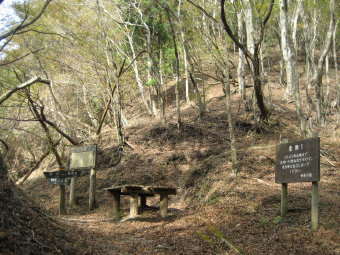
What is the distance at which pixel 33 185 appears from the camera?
56.1 feet

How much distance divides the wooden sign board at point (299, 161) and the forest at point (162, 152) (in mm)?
146

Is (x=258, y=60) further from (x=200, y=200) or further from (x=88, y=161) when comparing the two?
(x=88, y=161)

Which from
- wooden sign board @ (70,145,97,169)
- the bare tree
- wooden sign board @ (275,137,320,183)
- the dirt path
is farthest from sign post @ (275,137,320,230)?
wooden sign board @ (70,145,97,169)

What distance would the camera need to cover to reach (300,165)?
630 centimetres

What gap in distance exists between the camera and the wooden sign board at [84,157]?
11758 mm

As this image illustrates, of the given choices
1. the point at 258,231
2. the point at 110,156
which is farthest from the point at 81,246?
the point at 110,156

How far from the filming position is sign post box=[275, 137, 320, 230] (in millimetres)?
5883

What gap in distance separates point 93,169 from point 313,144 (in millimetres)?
7876

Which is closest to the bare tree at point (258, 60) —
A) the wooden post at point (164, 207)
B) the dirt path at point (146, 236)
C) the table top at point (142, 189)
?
the table top at point (142, 189)

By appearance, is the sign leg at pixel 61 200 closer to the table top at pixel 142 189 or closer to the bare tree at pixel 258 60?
the table top at pixel 142 189

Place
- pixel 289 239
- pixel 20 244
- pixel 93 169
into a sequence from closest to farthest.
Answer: pixel 20 244 < pixel 289 239 < pixel 93 169

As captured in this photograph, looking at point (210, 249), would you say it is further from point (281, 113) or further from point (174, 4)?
point (174, 4)

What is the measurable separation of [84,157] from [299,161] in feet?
25.6

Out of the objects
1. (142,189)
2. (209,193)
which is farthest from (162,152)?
(142,189)
